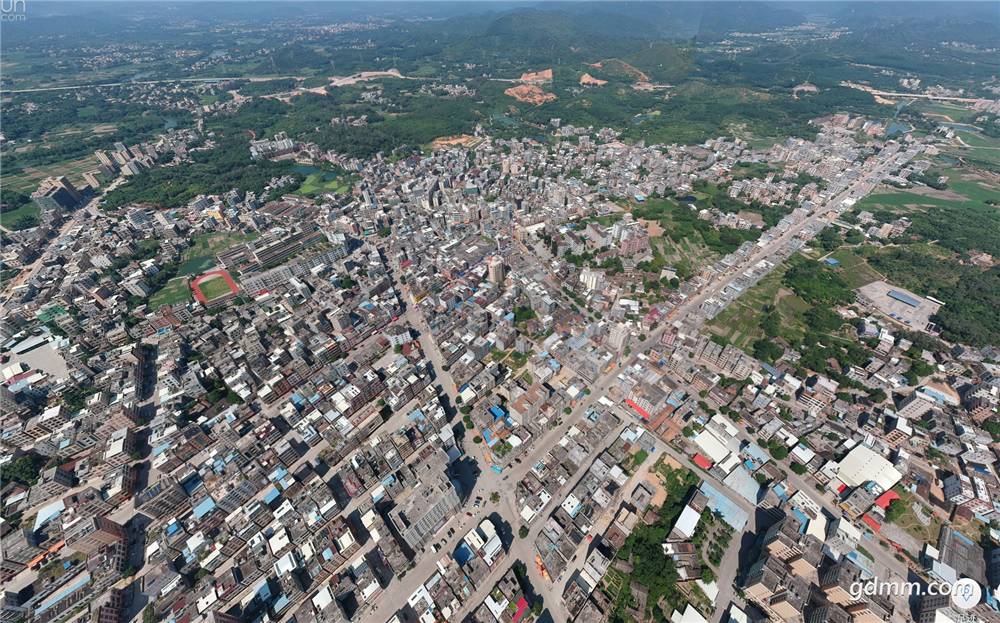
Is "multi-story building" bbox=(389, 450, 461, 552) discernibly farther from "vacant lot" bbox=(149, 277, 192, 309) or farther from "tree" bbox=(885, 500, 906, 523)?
"vacant lot" bbox=(149, 277, 192, 309)

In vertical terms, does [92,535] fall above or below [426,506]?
above

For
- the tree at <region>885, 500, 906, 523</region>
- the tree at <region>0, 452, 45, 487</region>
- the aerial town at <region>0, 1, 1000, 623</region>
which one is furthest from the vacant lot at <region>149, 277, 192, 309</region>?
the tree at <region>885, 500, 906, 523</region>

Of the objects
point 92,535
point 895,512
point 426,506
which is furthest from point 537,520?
point 92,535

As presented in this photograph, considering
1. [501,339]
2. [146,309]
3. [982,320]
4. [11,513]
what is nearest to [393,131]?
[146,309]

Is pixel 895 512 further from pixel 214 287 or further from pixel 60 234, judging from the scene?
pixel 60 234

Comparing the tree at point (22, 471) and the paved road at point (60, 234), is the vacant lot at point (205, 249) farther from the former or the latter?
the tree at point (22, 471)

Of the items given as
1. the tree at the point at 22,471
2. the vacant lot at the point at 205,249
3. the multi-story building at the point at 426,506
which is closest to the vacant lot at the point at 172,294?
the vacant lot at the point at 205,249

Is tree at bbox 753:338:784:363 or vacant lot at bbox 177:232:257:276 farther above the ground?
vacant lot at bbox 177:232:257:276

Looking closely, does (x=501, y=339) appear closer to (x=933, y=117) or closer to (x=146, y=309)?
(x=146, y=309)
